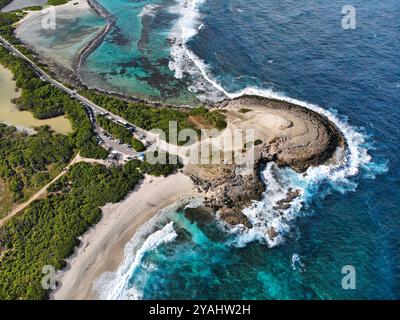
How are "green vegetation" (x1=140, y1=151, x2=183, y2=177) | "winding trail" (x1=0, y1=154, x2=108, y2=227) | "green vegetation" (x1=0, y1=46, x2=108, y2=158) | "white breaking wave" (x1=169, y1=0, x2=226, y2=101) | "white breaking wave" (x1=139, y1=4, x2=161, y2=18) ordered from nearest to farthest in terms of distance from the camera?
"winding trail" (x1=0, y1=154, x2=108, y2=227) < "green vegetation" (x1=140, y1=151, x2=183, y2=177) < "green vegetation" (x1=0, y1=46, x2=108, y2=158) < "white breaking wave" (x1=169, y1=0, x2=226, y2=101) < "white breaking wave" (x1=139, y1=4, x2=161, y2=18)

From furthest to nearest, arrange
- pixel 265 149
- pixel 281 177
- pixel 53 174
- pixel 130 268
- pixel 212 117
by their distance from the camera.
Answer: pixel 212 117 → pixel 265 149 → pixel 53 174 → pixel 281 177 → pixel 130 268

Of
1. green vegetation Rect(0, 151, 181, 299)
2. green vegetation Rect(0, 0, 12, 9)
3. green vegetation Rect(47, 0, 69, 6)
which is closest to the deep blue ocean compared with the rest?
green vegetation Rect(0, 151, 181, 299)

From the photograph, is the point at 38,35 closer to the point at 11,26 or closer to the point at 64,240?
the point at 11,26

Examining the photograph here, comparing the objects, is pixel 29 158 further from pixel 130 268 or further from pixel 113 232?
pixel 130 268

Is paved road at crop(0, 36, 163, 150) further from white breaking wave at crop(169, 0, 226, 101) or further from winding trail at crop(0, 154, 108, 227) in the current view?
white breaking wave at crop(169, 0, 226, 101)

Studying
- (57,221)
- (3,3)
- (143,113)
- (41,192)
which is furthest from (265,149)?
(3,3)
